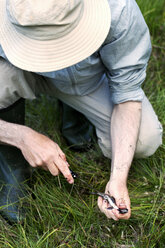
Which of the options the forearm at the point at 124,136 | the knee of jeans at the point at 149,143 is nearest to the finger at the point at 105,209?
the forearm at the point at 124,136

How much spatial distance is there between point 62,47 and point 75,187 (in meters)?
0.90

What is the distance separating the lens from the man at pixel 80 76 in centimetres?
139

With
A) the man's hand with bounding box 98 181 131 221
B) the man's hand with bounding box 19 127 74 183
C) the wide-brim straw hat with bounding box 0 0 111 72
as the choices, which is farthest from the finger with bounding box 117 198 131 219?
the wide-brim straw hat with bounding box 0 0 111 72

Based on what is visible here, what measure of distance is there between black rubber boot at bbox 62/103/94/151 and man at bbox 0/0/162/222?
9.6 inches

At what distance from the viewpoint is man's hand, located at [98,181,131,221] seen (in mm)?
1632

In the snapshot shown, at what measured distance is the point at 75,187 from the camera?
2029 millimetres

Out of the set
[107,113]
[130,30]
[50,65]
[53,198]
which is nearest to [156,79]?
[107,113]

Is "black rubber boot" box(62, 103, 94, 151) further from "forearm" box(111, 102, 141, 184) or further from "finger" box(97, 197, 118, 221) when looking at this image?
"finger" box(97, 197, 118, 221)

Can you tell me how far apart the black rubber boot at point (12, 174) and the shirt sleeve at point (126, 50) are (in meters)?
0.56

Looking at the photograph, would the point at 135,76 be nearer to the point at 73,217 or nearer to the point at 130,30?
the point at 130,30

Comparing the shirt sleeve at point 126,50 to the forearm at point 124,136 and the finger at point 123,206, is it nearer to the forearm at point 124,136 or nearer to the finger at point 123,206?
the forearm at point 124,136

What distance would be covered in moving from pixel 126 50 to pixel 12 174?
2.91 feet

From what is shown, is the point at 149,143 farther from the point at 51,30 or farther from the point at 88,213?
the point at 51,30

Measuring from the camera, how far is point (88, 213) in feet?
6.12
